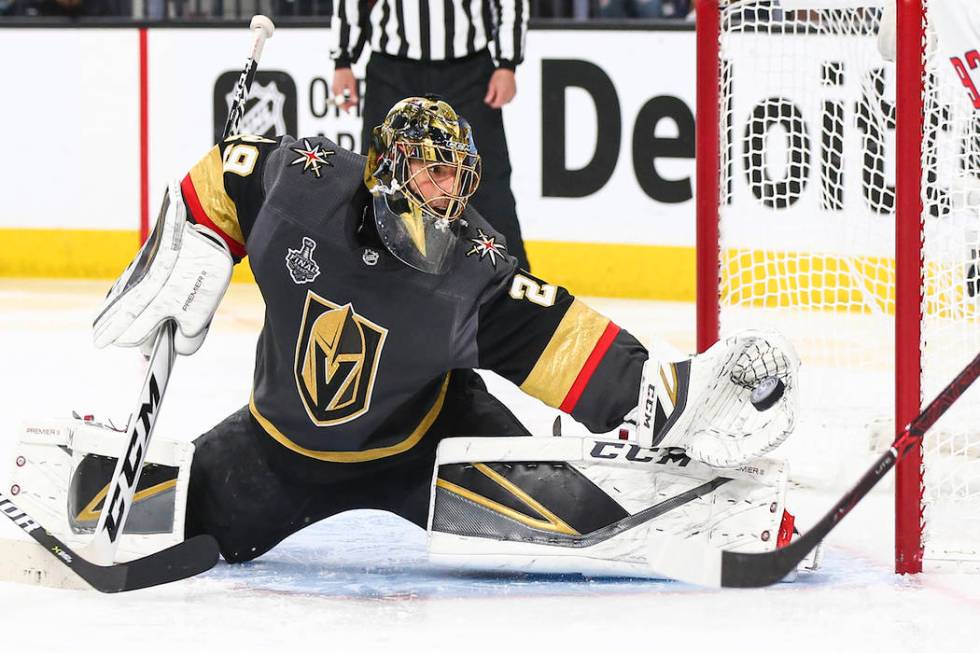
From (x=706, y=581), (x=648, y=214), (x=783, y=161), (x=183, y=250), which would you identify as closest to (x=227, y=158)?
(x=183, y=250)

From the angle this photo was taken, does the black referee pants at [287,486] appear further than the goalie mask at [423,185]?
Yes

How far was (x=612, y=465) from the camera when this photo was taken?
2.49 meters

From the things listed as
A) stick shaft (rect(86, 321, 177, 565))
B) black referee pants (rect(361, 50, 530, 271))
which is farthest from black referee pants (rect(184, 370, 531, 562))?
black referee pants (rect(361, 50, 530, 271))

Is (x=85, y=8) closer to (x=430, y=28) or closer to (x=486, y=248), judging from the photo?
(x=430, y=28)

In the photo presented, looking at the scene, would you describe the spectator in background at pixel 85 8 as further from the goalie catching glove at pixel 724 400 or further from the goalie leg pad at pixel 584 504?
the goalie catching glove at pixel 724 400

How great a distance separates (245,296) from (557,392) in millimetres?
3976

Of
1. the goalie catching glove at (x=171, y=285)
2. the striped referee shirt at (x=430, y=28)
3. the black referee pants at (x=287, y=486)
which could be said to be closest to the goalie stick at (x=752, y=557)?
the black referee pants at (x=287, y=486)

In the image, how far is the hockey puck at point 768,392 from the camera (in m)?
2.37

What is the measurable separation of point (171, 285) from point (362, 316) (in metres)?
0.28

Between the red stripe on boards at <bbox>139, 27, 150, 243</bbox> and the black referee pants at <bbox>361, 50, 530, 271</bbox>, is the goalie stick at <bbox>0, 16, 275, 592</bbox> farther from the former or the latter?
the red stripe on boards at <bbox>139, 27, 150, 243</bbox>

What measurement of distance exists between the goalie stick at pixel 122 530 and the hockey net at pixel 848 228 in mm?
1022

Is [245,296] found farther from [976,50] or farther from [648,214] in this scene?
[976,50]

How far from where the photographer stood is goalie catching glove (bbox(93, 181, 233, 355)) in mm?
2424

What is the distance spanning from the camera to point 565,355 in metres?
2.45
